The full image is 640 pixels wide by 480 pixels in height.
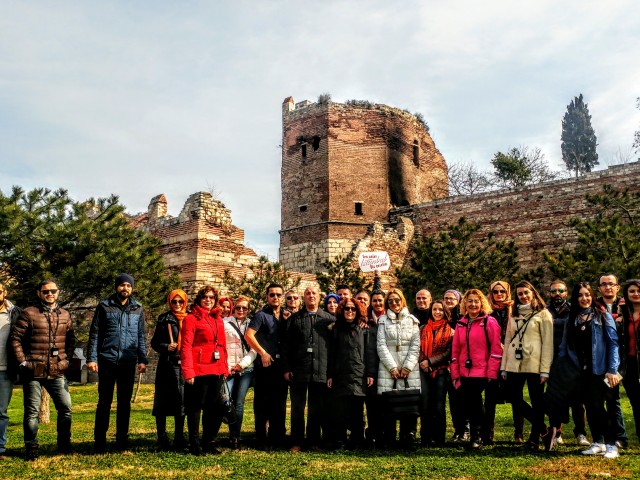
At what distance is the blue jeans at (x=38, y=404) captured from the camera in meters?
6.41

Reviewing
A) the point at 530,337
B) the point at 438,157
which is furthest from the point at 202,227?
→ the point at 438,157

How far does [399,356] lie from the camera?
714 cm

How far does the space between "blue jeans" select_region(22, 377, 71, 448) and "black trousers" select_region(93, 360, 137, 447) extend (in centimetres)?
31

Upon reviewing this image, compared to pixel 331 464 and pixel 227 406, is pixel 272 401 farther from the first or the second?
pixel 331 464

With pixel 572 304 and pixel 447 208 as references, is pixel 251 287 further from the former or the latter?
pixel 447 208

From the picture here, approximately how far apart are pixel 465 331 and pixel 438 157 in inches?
1087

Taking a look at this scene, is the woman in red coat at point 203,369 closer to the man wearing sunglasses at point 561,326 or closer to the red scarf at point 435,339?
the red scarf at point 435,339

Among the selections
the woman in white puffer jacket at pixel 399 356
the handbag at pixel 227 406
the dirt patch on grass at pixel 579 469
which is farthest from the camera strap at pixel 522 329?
the handbag at pixel 227 406

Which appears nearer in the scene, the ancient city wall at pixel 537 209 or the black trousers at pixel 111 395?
the black trousers at pixel 111 395

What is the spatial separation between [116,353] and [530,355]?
4290mm

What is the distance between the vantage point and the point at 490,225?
25.0 m

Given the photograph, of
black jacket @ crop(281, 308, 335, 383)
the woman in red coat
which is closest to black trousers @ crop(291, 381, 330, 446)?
black jacket @ crop(281, 308, 335, 383)

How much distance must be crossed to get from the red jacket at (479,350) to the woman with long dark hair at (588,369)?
59 centimetres

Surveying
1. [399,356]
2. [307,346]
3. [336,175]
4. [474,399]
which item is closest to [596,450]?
[474,399]
